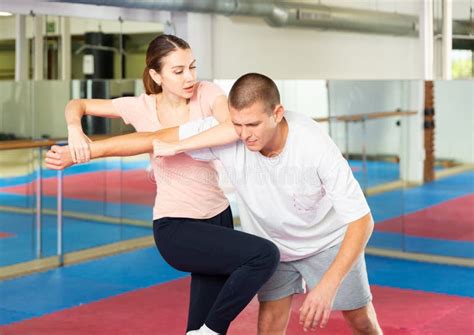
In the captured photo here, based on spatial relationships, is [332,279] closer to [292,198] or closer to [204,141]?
[292,198]

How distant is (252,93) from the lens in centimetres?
309

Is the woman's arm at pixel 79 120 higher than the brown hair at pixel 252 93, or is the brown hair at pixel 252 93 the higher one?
the brown hair at pixel 252 93

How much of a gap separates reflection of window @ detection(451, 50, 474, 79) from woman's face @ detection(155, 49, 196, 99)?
3844 mm

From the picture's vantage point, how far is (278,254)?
3.29 meters

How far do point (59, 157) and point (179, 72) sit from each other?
57 cm

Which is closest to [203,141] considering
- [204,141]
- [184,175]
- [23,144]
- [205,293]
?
[204,141]

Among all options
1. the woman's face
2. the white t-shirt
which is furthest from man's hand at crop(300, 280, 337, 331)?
the woman's face

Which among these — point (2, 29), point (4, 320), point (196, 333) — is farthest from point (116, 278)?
point (196, 333)

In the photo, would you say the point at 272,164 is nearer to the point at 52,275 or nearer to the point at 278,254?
the point at 278,254

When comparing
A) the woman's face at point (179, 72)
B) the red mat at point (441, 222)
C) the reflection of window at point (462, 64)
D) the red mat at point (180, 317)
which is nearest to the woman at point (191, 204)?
the woman's face at point (179, 72)

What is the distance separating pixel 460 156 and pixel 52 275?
3334mm

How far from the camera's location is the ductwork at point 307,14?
23.2 ft

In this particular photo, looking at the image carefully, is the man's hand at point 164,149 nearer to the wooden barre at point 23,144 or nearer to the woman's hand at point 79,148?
the woman's hand at point 79,148

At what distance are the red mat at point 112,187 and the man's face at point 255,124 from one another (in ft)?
15.0
